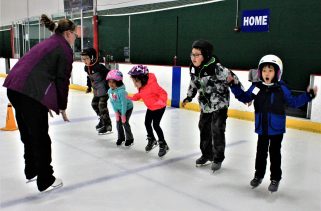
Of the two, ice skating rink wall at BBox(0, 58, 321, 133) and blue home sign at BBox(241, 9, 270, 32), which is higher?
blue home sign at BBox(241, 9, 270, 32)

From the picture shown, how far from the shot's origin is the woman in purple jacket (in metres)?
2.66

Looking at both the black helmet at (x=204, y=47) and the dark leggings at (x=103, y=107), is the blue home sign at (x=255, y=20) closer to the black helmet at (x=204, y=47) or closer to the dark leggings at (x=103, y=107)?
the dark leggings at (x=103, y=107)

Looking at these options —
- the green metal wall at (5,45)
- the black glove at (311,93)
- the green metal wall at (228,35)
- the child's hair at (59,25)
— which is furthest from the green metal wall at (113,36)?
the green metal wall at (5,45)

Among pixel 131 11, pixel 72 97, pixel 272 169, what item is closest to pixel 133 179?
pixel 272 169

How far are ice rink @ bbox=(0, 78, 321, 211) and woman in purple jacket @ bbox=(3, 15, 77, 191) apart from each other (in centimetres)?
41

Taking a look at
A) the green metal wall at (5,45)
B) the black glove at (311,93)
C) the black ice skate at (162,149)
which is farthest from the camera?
the green metal wall at (5,45)

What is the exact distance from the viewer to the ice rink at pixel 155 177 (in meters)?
2.69

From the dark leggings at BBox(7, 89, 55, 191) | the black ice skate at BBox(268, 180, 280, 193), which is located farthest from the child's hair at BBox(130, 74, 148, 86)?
the black ice skate at BBox(268, 180, 280, 193)

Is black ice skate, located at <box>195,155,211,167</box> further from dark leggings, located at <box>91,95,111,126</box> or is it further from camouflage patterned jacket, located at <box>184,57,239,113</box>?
dark leggings, located at <box>91,95,111,126</box>

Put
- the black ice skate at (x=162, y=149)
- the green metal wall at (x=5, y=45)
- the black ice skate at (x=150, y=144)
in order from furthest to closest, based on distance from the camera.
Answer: the green metal wall at (x=5, y=45), the black ice skate at (x=150, y=144), the black ice skate at (x=162, y=149)

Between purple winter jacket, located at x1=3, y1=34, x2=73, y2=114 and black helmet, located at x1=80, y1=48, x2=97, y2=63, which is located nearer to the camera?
purple winter jacket, located at x1=3, y1=34, x2=73, y2=114

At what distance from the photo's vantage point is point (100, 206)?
2625mm

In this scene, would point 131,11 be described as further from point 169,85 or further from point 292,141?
point 292,141

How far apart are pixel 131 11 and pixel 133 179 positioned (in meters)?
7.20
